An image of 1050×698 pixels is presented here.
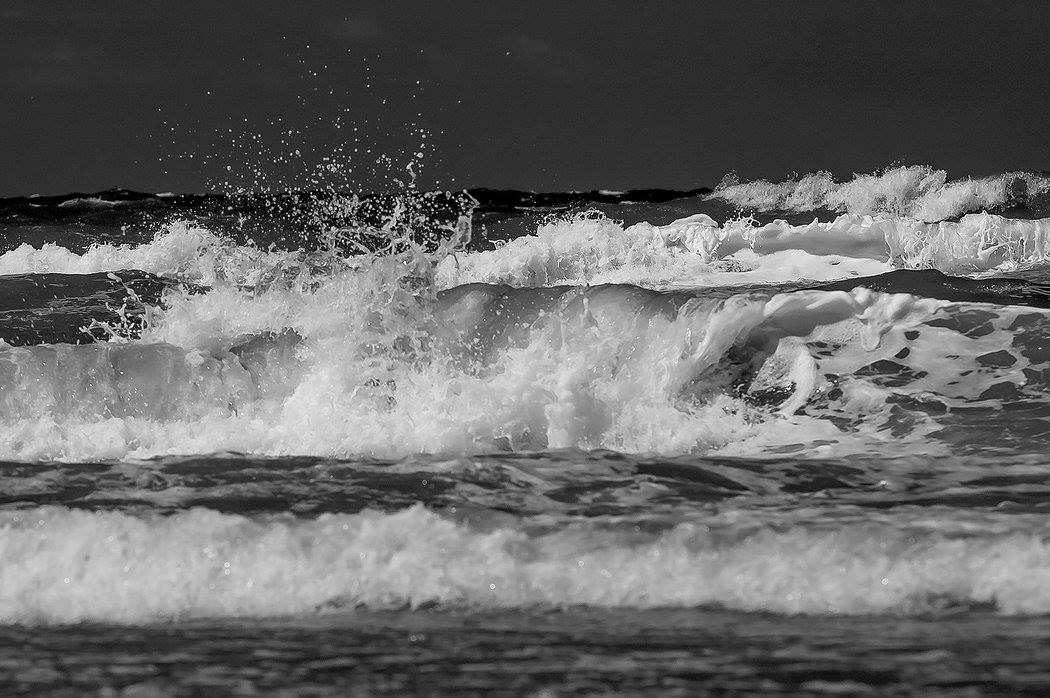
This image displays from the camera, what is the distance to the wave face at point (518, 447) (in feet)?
11.6

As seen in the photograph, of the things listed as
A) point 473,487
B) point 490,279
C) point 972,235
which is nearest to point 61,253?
point 490,279

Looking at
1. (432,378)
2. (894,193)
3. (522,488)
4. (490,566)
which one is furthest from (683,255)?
(490,566)

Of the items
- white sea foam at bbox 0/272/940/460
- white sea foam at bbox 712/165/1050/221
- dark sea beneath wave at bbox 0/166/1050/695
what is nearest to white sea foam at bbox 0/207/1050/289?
dark sea beneath wave at bbox 0/166/1050/695

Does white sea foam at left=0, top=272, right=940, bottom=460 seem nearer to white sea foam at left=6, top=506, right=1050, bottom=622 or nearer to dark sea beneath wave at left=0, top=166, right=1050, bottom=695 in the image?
dark sea beneath wave at left=0, top=166, right=1050, bottom=695

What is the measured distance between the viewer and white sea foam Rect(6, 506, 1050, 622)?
3.42 m

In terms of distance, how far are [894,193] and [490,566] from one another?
17.2 m

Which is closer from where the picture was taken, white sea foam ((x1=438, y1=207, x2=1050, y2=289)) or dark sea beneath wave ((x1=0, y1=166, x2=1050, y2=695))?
dark sea beneath wave ((x1=0, y1=166, x2=1050, y2=695))

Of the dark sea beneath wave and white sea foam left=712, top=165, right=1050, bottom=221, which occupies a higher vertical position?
white sea foam left=712, top=165, right=1050, bottom=221

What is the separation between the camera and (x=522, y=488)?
4727 millimetres

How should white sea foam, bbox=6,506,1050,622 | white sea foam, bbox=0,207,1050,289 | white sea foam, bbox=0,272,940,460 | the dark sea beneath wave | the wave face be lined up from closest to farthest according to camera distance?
the dark sea beneath wave → white sea foam, bbox=6,506,1050,622 → the wave face → white sea foam, bbox=0,272,940,460 → white sea foam, bbox=0,207,1050,289

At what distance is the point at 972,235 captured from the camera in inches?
579

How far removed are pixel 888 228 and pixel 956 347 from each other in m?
8.12

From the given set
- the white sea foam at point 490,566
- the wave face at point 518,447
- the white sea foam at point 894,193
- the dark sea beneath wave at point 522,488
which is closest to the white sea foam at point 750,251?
the wave face at point 518,447

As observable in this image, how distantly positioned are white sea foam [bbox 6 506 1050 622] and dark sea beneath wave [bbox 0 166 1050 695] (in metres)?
0.01
